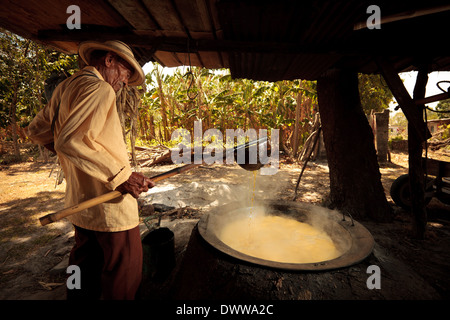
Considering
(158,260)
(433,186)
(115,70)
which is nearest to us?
(115,70)

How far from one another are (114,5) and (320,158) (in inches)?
391

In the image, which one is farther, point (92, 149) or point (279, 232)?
point (279, 232)

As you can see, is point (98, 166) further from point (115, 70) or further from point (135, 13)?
point (135, 13)

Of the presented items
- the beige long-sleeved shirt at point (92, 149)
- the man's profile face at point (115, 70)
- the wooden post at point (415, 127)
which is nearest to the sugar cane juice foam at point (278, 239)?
the beige long-sleeved shirt at point (92, 149)

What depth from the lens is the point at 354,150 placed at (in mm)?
3938

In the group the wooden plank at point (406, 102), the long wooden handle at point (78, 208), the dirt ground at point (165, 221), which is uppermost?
the wooden plank at point (406, 102)

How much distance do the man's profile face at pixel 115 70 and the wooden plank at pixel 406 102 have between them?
334 centimetres

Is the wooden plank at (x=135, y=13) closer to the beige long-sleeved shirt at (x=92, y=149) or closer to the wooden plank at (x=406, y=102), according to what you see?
the beige long-sleeved shirt at (x=92, y=149)

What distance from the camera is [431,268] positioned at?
8.10 ft

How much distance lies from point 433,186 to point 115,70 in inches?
237

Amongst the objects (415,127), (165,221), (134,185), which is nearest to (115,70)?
(134,185)

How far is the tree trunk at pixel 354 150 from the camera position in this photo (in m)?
3.89

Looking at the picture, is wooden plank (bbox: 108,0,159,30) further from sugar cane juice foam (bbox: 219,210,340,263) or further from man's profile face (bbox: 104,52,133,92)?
sugar cane juice foam (bbox: 219,210,340,263)
